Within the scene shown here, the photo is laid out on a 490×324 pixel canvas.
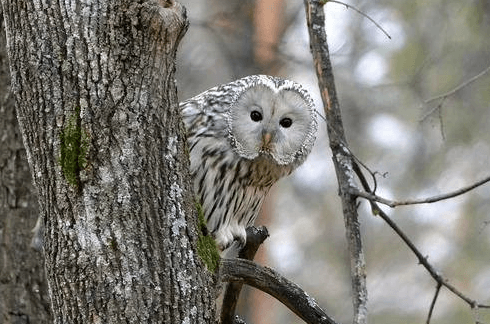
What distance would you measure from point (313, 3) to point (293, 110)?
620mm

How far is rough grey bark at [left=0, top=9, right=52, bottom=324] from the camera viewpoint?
4.16m

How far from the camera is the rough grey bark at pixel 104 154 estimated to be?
8.66 feet

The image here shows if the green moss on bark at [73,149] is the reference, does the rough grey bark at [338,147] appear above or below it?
above

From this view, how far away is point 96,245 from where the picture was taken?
264 centimetres

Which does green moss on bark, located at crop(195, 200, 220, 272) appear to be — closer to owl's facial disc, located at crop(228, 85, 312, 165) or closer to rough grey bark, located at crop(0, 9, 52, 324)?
owl's facial disc, located at crop(228, 85, 312, 165)

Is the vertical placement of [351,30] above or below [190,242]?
above

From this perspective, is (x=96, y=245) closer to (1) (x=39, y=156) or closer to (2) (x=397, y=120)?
(1) (x=39, y=156)

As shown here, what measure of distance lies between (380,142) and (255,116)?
23.7 ft

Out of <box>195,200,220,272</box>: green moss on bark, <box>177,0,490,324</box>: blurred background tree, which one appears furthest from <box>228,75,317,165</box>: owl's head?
<box>177,0,490,324</box>: blurred background tree

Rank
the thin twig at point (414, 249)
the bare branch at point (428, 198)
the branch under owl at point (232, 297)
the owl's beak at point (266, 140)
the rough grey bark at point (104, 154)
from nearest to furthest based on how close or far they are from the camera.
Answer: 1. the rough grey bark at point (104, 154)
2. the bare branch at point (428, 198)
3. the branch under owl at point (232, 297)
4. the thin twig at point (414, 249)
5. the owl's beak at point (266, 140)

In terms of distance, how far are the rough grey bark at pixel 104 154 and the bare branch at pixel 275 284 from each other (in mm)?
381

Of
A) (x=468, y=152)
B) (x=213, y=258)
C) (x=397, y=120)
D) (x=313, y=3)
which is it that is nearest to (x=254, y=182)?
(x=313, y=3)

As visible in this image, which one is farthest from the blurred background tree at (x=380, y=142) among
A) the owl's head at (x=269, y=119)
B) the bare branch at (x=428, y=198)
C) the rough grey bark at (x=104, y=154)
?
the rough grey bark at (x=104, y=154)

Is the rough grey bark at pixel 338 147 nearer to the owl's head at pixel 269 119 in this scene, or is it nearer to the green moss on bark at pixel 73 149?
the owl's head at pixel 269 119
